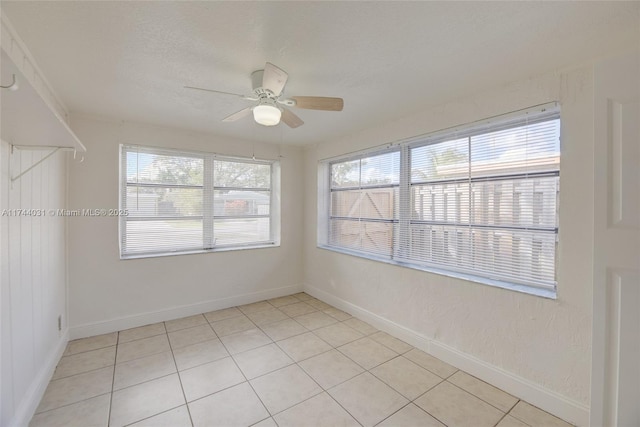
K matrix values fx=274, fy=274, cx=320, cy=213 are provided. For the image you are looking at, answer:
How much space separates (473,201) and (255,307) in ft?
9.49

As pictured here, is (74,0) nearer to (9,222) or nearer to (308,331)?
(9,222)

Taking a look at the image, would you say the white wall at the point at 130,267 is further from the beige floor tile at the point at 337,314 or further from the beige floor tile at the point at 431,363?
the beige floor tile at the point at 431,363

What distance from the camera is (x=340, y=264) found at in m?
3.63

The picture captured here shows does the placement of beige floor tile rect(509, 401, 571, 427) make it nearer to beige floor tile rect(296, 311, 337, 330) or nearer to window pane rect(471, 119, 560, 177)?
window pane rect(471, 119, 560, 177)

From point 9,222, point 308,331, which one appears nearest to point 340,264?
point 308,331

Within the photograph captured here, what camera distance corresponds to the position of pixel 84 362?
7.68 ft

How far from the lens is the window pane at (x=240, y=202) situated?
3660 millimetres

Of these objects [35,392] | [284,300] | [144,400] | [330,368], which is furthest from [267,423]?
[284,300]

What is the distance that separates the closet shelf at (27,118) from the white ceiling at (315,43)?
0.54 m

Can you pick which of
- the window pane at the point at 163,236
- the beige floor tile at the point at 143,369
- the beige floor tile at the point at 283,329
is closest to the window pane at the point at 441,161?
the beige floor tile at the point at 283,329

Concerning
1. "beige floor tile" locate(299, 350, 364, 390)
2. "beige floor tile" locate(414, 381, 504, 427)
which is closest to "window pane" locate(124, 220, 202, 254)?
"beige floor tile" locate(299, 350, 364, 390)

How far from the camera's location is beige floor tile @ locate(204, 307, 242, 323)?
10.8 feet

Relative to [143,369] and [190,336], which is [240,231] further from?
[143,369]

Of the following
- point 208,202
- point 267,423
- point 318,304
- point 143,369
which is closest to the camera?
point 267,423
